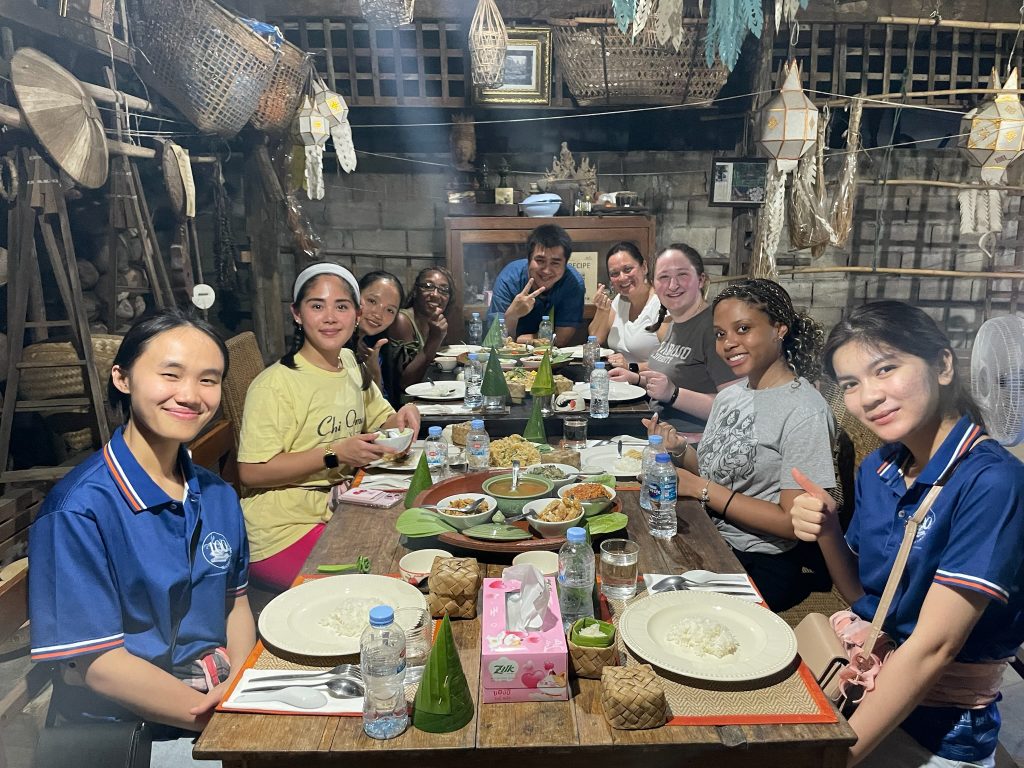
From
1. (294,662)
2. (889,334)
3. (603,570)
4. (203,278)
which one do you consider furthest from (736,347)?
(203,278)

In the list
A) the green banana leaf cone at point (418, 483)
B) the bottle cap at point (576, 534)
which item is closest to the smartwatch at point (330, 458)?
the green banana leaf cone at point (418, 483)

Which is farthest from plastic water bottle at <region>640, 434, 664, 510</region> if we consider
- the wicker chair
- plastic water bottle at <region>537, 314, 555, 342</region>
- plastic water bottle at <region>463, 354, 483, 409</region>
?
plastic water bottle at <region>537, 314, 555, 342</region>

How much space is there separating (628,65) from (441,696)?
4.33 m

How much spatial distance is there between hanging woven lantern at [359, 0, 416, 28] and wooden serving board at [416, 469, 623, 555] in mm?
2915

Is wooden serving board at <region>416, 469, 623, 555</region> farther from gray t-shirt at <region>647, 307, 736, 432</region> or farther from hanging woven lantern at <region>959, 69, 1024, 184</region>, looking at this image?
hanging woven lantern at <region>959, 69, 1024, 184</region>

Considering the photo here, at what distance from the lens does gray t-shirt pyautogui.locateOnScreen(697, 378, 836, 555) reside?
1.90m

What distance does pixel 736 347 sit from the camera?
6.84 ft

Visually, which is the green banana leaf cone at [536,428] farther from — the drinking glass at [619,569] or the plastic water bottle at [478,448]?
the drinking glass at [619,569]

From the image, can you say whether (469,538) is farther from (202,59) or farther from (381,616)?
(202,59)

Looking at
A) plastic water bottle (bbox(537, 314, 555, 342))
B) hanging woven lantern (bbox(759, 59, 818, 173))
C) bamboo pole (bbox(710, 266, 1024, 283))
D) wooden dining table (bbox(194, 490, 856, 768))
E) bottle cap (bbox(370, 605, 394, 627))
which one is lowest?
wooden dining table (bbox(194, 490, 856, 768))

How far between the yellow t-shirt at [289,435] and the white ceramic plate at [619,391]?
1.15m

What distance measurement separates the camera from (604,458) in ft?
7.56

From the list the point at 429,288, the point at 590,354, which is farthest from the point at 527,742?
the point at 429,288

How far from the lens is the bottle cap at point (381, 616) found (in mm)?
1123
